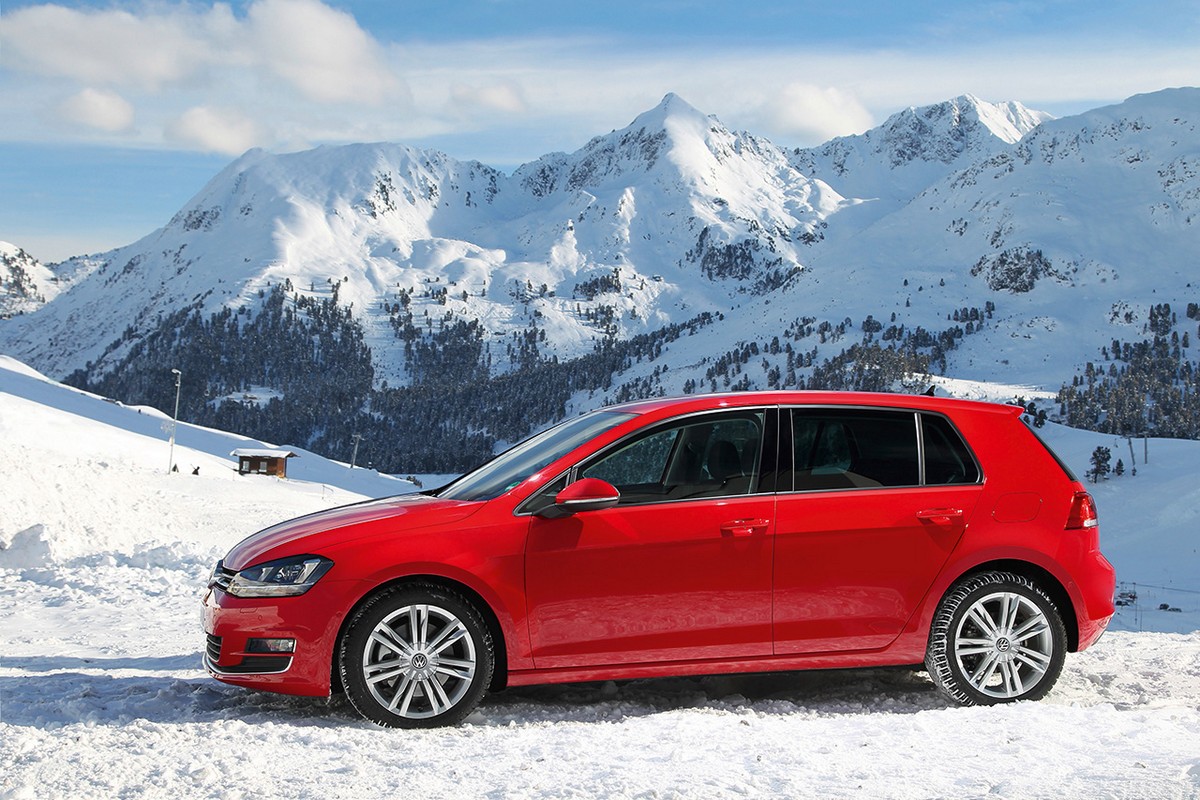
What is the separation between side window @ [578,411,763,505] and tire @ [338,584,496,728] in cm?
108

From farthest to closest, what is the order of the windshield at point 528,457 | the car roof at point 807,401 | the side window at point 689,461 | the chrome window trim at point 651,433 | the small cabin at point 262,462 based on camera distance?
1. the small cabin at point 262,462
2. the car roof at point 807,401
3. the windshield at point 528,457
4. the side window at point 689,461
5. the chrome window trim at point 651,433

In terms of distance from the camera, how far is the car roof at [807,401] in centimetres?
632

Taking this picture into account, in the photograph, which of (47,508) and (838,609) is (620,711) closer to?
(838,609)

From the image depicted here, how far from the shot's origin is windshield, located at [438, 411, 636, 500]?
6.19 metres

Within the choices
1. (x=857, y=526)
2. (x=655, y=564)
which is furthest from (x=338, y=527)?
(x=857, y=526)

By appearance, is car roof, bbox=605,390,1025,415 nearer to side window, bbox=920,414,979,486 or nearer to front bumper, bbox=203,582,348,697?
side window, bbox=920,414,979,486

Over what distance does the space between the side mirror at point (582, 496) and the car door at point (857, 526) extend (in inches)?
40.8

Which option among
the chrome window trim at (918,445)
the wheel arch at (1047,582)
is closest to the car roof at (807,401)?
the chrome window trim at (918,445)

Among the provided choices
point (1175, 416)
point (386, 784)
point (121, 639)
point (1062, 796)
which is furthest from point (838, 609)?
point (1175, 416)

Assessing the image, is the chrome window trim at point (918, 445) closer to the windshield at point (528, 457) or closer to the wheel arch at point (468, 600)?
the windshield at point (528, 457)

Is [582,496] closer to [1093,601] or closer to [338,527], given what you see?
[338,527]

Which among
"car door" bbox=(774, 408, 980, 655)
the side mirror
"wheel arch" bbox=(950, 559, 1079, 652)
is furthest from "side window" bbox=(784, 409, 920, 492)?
the side mirror

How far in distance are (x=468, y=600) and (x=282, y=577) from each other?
99cm

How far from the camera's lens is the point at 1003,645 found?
6258mm
